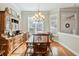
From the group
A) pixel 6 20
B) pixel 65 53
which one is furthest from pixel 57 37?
pixel 6 20

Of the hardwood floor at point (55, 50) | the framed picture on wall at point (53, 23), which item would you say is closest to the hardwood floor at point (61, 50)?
the hardwood floor at point (55, 50)

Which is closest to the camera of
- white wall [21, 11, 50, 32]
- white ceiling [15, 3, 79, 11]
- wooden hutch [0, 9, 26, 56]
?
white ceiling [15, 3, 79, 11]

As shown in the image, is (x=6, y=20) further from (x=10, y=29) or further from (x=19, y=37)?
(x=19, y=37)

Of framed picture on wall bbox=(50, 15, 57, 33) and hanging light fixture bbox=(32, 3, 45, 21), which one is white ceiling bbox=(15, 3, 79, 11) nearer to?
hanging light fixture bbox=(32, 3, 45, 21)

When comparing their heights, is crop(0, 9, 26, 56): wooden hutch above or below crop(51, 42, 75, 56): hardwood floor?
above

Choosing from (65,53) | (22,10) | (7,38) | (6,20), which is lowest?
(65,53)

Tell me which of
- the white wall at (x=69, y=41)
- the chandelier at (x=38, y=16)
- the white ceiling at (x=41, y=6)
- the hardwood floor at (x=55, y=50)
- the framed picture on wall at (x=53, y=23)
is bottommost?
the hardwood floor at (x=55, y=50)

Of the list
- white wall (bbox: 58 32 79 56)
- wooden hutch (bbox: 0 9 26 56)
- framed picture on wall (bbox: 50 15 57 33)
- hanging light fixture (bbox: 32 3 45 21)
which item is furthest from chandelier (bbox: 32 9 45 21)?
white wall (bbox: 58 32 79 56)

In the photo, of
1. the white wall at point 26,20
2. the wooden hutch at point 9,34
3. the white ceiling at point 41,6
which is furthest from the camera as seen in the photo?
the white wall at point 26,20

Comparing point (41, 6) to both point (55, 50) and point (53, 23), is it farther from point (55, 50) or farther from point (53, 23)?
point (55, 50)

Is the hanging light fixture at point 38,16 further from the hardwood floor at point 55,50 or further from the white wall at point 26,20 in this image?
the hardwood floor at point 55,50

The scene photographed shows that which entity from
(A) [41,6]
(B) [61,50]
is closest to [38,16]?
(A) [41,6]

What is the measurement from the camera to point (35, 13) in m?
2.53

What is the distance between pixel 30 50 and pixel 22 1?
3.27 ft
